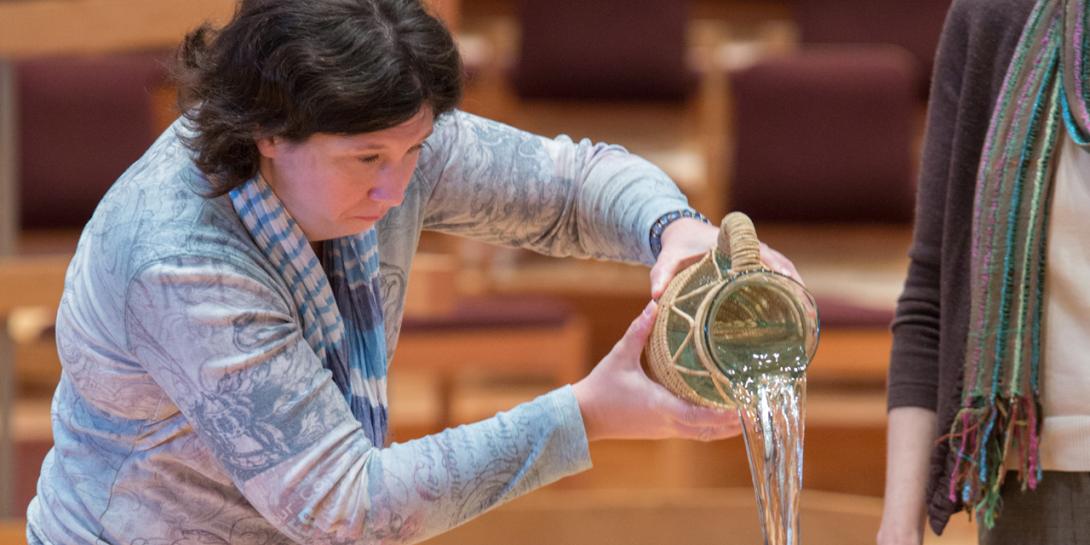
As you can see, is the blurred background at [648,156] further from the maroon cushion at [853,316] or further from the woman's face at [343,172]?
the woman's face at [343,172]

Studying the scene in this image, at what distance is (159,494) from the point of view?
3.36 feet

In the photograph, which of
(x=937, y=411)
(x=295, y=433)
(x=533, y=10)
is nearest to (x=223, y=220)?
(x=295, y=433)

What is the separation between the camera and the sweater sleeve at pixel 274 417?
948 millimetres

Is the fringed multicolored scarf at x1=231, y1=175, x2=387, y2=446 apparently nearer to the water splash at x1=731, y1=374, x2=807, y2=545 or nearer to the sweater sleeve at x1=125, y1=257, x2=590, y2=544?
the sweater sleeve at x1=125, y1=257, x2=590, y2=544

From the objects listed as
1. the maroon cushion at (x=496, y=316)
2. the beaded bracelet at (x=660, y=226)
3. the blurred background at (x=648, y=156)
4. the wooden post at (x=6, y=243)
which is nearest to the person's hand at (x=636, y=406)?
the beaded bracelet at (x=660, y=226)

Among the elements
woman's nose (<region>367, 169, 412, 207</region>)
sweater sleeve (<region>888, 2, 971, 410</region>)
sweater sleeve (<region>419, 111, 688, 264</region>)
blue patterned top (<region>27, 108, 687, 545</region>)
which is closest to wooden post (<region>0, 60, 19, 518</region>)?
blue patterned top (<region>27, 108, 687, 545</region>)

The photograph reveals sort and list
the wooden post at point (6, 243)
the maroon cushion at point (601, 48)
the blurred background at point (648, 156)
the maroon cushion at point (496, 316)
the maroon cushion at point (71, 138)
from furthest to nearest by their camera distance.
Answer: the maroon cushion at point (601, 48) < the maroon cushion at point (71, 138) < the maroon cushion at point (496, 316) < the blurred background at point (648, 156) < the wooden post at point (6, 243)

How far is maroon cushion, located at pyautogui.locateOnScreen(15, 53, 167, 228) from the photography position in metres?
2.83

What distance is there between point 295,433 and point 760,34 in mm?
2827

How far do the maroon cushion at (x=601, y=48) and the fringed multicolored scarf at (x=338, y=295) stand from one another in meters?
2.11

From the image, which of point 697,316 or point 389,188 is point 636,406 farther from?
point 389,188

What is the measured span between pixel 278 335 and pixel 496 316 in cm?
161

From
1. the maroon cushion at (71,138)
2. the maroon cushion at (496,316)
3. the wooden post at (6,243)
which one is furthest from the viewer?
the maroon cushion at (71,138)

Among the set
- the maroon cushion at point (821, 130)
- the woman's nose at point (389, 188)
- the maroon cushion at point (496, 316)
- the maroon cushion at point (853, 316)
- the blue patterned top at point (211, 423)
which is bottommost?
the maroon cushion at point (496, 316)
